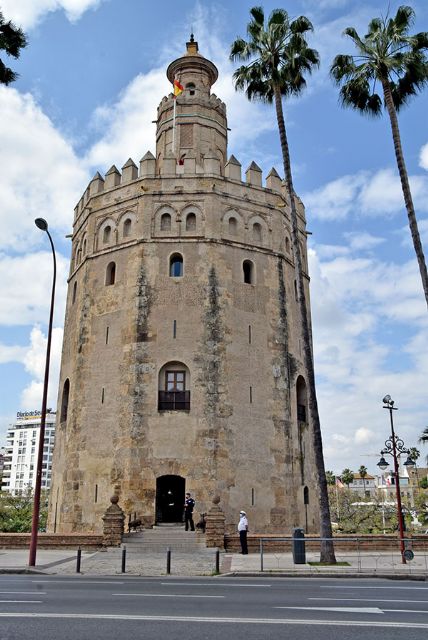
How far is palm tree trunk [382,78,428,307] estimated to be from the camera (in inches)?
756

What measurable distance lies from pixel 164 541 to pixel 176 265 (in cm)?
1211

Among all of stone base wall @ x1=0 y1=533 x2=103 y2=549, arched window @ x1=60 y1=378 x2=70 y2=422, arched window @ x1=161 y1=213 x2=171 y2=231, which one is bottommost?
stone base wall @ x1=0 y1=533 x2=103 y2=549

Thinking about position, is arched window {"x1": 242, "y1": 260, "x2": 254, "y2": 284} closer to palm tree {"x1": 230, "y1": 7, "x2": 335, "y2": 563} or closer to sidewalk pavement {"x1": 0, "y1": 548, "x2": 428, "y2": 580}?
palm tree {"x1": 230, "y1": 7, "x2": 335, "y2": 563}

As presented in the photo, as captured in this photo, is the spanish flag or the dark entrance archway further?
the spanish flag

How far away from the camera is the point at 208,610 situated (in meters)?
8.08

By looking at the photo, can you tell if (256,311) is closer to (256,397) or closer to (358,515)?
(256,397)

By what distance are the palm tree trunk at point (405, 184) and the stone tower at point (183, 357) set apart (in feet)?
30.0

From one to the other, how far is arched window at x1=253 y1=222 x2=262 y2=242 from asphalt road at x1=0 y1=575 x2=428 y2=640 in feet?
61.1

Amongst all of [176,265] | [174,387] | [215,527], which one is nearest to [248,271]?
[176,265]

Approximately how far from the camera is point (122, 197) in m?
28.6

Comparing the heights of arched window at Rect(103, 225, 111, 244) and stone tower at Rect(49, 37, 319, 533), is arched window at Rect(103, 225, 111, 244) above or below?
above

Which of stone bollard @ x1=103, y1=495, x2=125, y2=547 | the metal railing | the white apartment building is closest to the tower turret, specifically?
stone bollard @ x1=103, y1=495, x2=125, y2=547

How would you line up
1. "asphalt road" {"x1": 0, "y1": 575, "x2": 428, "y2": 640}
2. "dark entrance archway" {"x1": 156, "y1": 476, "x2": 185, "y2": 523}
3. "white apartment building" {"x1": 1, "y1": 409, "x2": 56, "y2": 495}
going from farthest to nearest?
"white apartment building" {"x1": 1, "y1": 409, "x2": 56, "y2": 495} < "dark entrance archway" {"x1": 156, "y1": 476, "x2": 185, "y2": 523} < "asphalt road" {"x1": 0, "y1": 575, "x2": 428, "y2": 640}

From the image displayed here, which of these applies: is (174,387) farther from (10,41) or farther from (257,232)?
(10,41)
